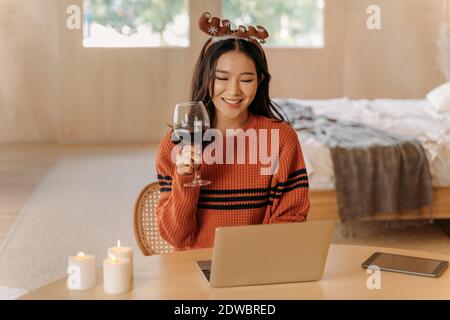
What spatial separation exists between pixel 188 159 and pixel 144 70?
17.4 ft

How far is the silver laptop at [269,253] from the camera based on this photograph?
56.2 inches

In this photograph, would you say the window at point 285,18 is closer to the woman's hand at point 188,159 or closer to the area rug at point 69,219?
the area rug at point 69,219

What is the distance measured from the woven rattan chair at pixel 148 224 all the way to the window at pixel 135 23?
4.76 metres

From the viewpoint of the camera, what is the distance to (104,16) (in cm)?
671

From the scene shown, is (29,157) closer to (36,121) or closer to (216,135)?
(36,121)

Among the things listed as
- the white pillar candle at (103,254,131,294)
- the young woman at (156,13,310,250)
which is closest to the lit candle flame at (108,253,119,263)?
the white pillar candle at (103,254,131,294)

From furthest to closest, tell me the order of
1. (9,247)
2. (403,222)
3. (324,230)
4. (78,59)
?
(78,59) → (403,222) → (9,247) → (324,230)

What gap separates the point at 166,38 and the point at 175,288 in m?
5.62

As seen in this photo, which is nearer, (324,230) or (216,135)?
(324,230)

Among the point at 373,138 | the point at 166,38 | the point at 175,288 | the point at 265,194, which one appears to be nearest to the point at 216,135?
the point at 265,194

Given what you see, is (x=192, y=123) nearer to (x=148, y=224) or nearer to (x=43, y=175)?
(x=148, y=224)

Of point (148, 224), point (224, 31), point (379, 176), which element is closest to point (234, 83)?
point (224, 31)

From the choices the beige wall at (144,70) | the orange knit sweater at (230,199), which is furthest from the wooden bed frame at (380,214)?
the beige wall at (144,70)

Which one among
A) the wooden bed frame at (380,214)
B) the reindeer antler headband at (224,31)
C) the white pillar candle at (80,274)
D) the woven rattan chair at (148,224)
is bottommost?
the wooden bed frame at (380,214)
